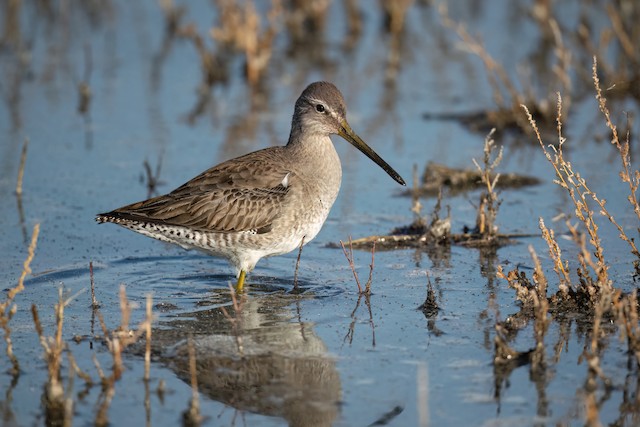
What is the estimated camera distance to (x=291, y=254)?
7.47 m

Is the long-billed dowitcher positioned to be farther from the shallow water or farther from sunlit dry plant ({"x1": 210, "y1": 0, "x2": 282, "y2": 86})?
sunlit dry plant ({"x1": 210, "y1": 0, "x2": 282, "y2": 86})

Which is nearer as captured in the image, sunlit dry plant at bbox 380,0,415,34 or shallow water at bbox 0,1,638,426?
shallow water at bbox 0,1,638,426

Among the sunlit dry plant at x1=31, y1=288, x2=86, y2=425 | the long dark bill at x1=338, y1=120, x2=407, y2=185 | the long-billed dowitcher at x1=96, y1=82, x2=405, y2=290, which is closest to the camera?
the sunlit dry plant at x1=31, y1=288, x2=86, y2=425

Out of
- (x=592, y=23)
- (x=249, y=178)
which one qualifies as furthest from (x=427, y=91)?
(x=249, y=178)

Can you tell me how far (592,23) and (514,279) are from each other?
773cm

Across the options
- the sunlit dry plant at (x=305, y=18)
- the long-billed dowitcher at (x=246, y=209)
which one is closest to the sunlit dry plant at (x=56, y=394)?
the long-billed dowitcher at (x=246, y=209)

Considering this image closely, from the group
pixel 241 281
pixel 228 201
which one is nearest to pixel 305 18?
pixel 228 201

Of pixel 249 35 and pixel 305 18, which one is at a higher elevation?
pixel 305 18

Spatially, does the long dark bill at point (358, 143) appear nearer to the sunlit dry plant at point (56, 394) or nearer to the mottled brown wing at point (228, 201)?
the mottled brown wing at point (228, 201)

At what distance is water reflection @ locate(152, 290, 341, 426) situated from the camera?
15.7 feet

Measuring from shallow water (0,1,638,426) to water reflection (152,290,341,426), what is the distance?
0.05 ft

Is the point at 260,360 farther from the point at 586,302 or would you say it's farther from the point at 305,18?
the point at 305,18

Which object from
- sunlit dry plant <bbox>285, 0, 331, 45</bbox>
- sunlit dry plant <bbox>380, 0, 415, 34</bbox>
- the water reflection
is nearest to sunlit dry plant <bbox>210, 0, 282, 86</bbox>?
sunlit dry plant <bbox>285, 0, 331, 45</bbox>

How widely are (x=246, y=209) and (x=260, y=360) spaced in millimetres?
1475
